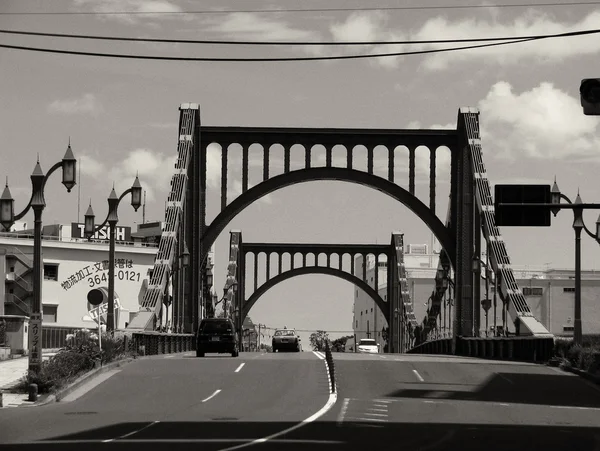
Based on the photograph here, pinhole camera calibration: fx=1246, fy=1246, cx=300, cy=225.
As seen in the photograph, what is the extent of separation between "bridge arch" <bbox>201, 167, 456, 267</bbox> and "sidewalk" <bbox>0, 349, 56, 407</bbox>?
2595 centimetres

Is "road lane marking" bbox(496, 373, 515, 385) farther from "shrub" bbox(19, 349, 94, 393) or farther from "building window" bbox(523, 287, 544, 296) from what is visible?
"building window" bbox(523, 287, 544, 296)

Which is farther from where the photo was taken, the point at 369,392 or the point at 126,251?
the point at 126,251

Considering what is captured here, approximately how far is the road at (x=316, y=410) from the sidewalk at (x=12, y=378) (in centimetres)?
115

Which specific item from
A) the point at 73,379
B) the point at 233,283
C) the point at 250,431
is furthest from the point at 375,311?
the point at 250,431

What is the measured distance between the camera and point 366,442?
66.1ft

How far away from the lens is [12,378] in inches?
1367

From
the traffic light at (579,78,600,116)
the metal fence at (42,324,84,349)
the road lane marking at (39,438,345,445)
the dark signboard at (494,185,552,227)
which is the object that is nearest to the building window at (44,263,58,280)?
the metal fence at (42,324,84,349)

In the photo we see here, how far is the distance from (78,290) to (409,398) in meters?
84.3

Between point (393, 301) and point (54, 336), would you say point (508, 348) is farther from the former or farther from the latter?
point (393, 301)

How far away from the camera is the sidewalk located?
28.9 meters

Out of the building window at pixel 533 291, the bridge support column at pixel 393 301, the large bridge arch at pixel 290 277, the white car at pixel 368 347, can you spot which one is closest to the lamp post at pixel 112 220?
the white car at pixel 368 347

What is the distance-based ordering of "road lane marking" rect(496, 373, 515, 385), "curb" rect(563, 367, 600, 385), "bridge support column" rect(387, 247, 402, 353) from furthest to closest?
"bridge support column" rect(387, 247, 402, 353) < "curb" rect(563, 367, 600, 385) < "road lane marking" rect(496, 373, 515, 385)

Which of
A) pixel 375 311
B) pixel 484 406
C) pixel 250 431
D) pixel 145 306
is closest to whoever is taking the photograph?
pixel 250 431

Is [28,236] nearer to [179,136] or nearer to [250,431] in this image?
[179,136]
